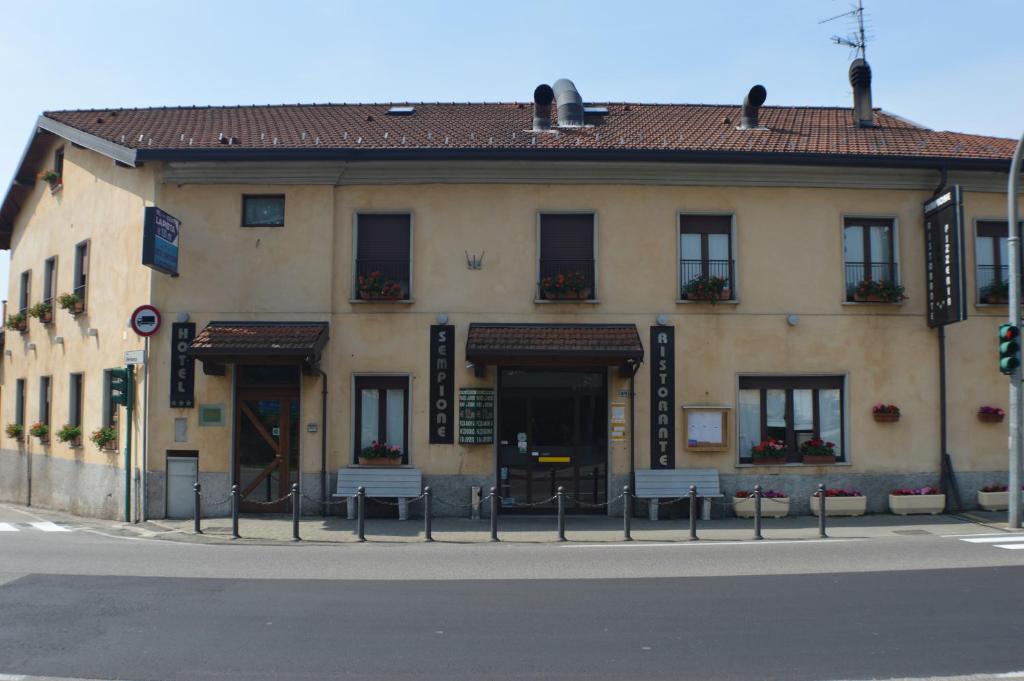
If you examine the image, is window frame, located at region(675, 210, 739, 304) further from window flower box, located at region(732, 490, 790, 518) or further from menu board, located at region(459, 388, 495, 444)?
menu board, located at region(459, 388, 495, 444)

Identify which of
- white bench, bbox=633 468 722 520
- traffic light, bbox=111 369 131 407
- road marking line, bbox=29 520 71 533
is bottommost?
road marking line, bbox=29 520 71 533

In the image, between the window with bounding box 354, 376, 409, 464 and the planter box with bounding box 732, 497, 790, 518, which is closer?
the planter box with bounding box 732, 497, 790, 518

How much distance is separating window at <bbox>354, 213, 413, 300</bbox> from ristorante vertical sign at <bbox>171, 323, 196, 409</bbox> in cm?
345

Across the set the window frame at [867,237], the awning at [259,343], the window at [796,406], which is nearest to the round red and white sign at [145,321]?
the awning at [259,343]

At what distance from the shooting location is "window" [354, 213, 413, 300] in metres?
16.5

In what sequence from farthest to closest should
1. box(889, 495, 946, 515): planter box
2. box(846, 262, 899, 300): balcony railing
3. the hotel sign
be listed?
box(846, 262, 899, 300): balcony railing, box(889, 495, 946, 515): planter box, the hotel sign

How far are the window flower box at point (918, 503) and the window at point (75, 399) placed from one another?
17.7m

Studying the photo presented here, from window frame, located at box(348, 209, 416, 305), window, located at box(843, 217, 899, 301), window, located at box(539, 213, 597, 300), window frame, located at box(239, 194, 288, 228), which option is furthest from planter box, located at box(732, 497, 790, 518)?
window frame, located at box(239, 194, 288, 228)

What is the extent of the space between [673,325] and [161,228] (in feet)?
32.2

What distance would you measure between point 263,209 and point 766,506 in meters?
11.3

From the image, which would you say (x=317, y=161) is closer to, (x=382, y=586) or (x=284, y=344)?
(x=284, y=344)

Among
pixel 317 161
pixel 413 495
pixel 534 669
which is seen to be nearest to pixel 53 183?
pixel 317 161

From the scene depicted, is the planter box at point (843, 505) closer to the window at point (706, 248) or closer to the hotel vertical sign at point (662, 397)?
the hotel vertical sign at point (662, 397)

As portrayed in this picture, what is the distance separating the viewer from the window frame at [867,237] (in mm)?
16688
